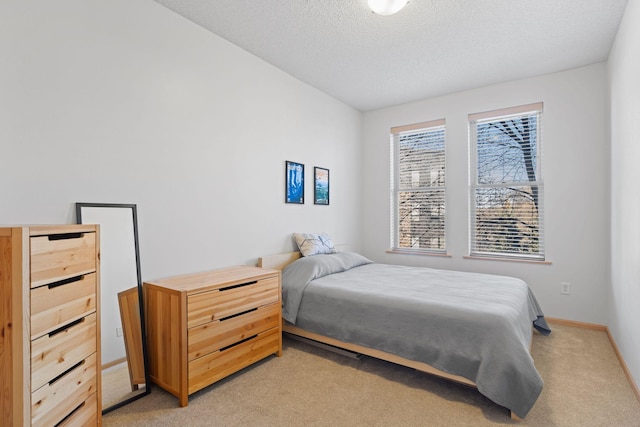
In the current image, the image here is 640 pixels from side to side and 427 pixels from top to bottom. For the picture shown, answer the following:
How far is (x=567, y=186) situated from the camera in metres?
3.46

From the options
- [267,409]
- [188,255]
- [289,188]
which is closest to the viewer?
[267,409]

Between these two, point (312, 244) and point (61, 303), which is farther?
point (312, 244)

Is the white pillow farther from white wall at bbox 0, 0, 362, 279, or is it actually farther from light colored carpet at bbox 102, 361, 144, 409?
light colored carpet at bbox 102, 361, 144, 409

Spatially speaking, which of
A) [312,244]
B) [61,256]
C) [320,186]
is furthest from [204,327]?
[320,186]

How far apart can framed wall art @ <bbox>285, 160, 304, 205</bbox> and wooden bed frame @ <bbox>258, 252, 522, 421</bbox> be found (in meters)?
0.61

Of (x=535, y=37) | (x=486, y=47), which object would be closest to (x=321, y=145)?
(x=486, y=47)

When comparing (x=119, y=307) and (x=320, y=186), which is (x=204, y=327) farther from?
(x=320, y=186)

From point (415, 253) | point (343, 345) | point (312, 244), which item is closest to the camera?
point (343, 345)

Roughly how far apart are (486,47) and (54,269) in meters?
3.54

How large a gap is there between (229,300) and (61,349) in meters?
0.99

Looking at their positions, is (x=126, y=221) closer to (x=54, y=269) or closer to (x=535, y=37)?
(x=54, y=269)

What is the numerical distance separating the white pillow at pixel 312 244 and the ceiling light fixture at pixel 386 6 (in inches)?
87.2

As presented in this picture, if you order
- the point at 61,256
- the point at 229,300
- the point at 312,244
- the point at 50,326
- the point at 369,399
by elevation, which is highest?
the point at 61,256

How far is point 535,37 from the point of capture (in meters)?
2.81
